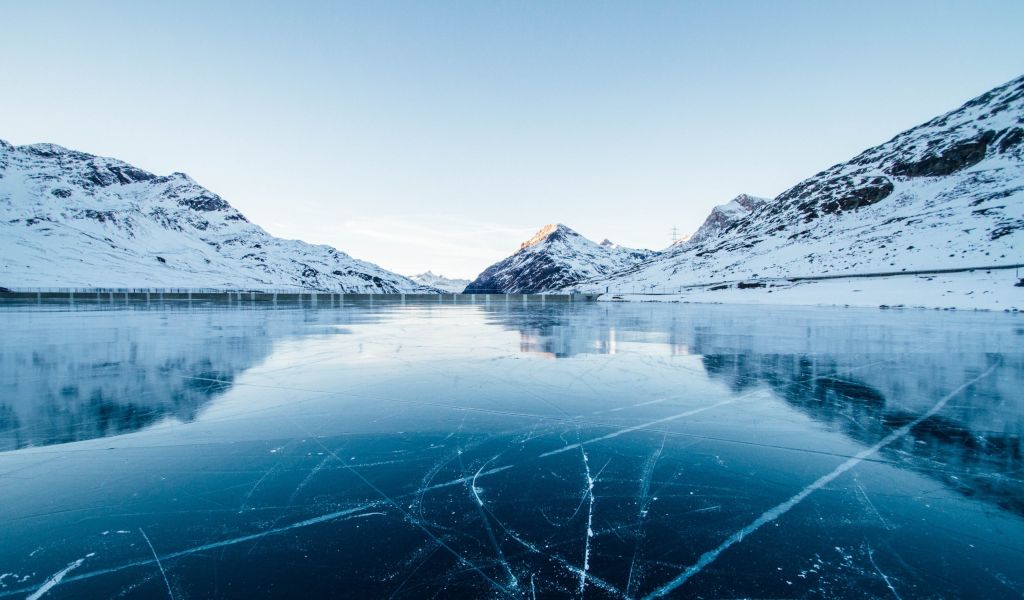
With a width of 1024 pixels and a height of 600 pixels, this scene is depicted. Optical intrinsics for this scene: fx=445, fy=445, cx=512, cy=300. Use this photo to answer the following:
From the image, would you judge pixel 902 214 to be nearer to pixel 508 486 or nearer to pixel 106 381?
pixel 508 486

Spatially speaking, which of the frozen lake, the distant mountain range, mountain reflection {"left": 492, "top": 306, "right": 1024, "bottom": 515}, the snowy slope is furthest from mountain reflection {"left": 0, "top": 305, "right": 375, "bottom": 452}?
the snowy slope

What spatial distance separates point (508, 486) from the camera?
140 inches

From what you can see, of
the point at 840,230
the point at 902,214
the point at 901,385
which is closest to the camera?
the point at 901,385

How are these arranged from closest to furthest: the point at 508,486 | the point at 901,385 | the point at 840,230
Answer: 1. the point at 508,486
2. the point at 901,385
3. the point at 840,230

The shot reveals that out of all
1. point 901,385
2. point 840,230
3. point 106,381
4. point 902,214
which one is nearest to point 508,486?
point 901,385

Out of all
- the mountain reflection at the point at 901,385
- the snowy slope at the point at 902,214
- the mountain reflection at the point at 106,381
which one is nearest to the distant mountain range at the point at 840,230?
the snowy slope at the point at 902,214

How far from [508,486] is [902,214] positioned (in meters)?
137

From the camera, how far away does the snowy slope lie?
71.8 m

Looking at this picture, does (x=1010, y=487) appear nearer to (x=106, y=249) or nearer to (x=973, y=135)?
(x=973, y=135)

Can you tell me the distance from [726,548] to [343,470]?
3.00m

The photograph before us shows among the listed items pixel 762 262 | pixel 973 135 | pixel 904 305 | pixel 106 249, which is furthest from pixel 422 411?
pixel 106 249

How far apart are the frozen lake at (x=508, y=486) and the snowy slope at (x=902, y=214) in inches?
2927

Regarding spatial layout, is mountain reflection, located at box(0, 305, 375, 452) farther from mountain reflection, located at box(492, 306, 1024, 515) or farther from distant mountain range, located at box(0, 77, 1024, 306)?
distant mountain range, located at box(0, 77, 1024, 306)

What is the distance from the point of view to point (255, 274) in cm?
19850
